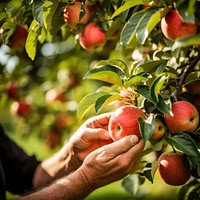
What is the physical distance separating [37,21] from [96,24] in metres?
0.31

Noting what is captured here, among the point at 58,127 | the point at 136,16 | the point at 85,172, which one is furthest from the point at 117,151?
the point at 58,127

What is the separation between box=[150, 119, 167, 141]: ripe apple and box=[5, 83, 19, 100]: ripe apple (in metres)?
1.67

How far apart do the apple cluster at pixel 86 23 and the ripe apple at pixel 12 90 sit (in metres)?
1.21

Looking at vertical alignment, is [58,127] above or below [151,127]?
below

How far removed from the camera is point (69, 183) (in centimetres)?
157

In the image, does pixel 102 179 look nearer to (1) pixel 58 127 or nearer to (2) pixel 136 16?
(2) pixel 136 16

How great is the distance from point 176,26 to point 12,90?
1862mm

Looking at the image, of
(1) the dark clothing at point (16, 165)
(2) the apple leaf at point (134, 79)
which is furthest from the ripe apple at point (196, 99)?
(1) the dark clothing at point (16, 165)

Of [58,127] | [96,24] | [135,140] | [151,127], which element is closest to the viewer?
[151,127]

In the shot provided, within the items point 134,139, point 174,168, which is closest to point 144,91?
point 134,139

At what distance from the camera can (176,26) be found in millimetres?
1203

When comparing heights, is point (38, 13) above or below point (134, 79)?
above

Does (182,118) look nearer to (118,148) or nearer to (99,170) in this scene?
(118,148)

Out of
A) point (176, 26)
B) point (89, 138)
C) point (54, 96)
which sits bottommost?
point (54, 96)
